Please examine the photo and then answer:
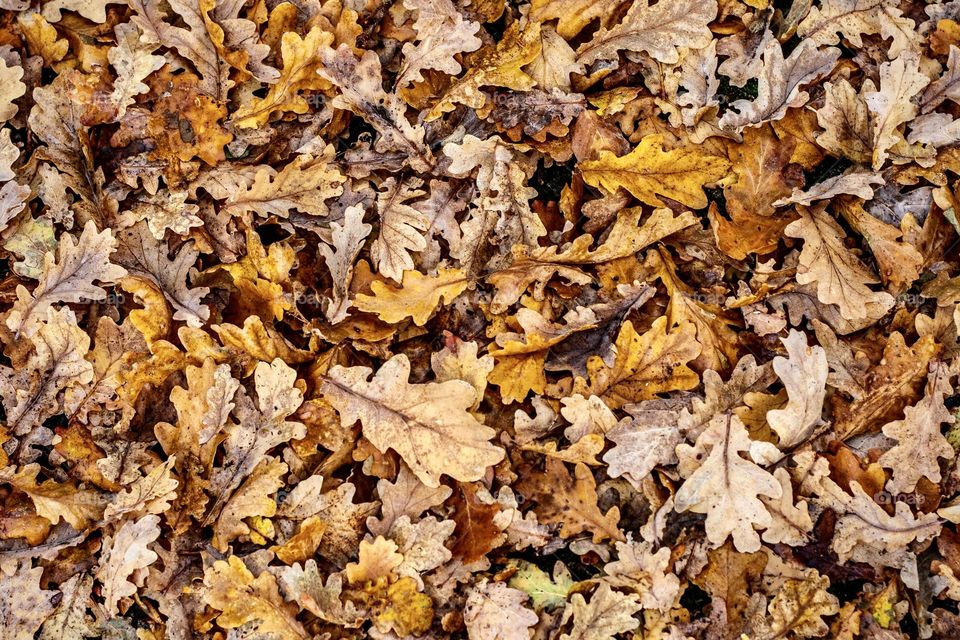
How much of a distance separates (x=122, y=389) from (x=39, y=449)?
1.08 feet

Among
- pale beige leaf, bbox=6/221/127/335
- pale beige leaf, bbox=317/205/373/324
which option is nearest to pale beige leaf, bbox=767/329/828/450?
pale beige leaf, bbox=317/205/373/324

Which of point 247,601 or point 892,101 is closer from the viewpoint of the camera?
point 247,601

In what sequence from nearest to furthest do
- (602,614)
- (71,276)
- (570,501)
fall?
(602,614) → (570,501) → (71,276)

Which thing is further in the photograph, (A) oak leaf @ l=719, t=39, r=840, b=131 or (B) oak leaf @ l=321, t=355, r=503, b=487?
(A) oak leaf @ l=719, t=39, r=840, b=131

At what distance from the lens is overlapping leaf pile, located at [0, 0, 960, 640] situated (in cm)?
233

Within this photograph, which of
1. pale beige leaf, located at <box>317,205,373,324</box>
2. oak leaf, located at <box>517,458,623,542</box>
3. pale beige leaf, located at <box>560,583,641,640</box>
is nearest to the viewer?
pale beige leaf, located at <box>560,583,641,640</box>

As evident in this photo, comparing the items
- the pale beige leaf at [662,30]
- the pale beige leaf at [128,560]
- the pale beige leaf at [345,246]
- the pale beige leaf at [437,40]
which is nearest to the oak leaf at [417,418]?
the pale beige leaf at [345,246]

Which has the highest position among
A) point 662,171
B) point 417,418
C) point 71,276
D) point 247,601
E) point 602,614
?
point 662,171

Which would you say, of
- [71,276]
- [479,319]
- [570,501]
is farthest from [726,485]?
[71,276]

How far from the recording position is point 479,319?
2.53 meters

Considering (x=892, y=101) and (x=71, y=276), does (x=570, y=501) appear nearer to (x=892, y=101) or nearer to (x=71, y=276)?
(x=892, y=101)

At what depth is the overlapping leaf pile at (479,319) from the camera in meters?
2.33

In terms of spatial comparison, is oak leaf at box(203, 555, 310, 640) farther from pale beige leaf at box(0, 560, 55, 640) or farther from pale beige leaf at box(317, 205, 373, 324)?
pale beige leaf at box(317, 205, 373, 324)

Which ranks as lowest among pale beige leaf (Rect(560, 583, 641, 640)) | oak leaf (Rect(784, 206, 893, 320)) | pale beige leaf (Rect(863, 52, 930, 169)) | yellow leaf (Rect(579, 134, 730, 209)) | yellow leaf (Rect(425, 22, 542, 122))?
pale beige leaf (Rect(560, 583, 641, 640))
